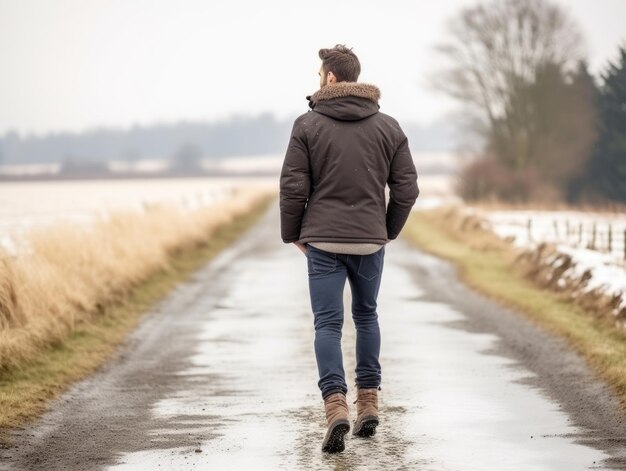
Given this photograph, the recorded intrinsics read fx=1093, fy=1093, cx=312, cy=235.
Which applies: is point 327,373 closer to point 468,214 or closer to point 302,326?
point 302,326

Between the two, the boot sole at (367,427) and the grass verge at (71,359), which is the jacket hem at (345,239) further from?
the grass verge at (71,359)

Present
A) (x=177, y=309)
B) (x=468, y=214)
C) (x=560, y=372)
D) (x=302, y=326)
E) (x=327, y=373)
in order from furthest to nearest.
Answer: (x=468, y=214) → (x=177, y=309) → (x=302, y=326) → (x=560, y=372) → (x=327, y=373)

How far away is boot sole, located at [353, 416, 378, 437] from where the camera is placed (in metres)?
6.14

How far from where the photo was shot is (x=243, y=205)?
151 feet

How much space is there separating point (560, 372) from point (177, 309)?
6704mm

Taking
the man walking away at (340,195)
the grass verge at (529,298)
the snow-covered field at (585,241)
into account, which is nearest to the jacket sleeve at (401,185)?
the man walking away at (340,195)

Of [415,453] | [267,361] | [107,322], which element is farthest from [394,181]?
[107,322]

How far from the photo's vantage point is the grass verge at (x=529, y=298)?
9164 millimetres

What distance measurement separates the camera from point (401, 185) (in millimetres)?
6270

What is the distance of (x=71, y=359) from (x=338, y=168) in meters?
4.67

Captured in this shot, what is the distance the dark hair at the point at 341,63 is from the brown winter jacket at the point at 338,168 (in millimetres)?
107

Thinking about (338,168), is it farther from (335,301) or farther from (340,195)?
(335,301)

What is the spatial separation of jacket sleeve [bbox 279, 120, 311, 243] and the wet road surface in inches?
51.1

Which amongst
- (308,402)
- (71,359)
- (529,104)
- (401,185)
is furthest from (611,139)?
(401,185)
